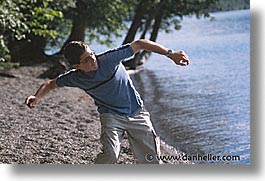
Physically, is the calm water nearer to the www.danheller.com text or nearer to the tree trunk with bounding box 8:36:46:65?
the www.danheller.com text

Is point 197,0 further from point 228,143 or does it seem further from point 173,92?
point 228,143

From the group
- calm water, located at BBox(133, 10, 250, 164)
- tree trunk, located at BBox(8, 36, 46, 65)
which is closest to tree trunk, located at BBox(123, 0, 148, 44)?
calm water, located at BBox(133, 10, 250, 164)

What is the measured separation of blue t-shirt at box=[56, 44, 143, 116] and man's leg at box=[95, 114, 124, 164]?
0.02 metres

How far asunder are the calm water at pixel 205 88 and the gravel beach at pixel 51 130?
0.22m

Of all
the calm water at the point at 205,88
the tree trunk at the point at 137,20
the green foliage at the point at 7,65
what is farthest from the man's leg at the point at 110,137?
the green foliage at the point at 7,65

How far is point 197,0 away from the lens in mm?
2738

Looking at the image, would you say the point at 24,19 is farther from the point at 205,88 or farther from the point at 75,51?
the point at 75,51

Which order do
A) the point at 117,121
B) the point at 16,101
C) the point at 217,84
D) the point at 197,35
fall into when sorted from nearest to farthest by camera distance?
Result: the point at 117,121 < the point at 197,35 < the point at 16,101 < the point at 217,84

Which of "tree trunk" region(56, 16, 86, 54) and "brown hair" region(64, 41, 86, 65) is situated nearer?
"brown hair" region(64, 41, 86, 65)

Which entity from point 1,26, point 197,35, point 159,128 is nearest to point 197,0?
point 197,35

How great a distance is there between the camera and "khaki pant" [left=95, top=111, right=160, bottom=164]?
1.55 m

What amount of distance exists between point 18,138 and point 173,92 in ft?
4.03

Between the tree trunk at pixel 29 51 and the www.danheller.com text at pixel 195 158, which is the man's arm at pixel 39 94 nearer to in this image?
the www.danheller.com text at pixel 195 158

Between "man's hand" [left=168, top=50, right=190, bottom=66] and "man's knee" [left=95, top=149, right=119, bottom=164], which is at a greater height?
"man's hand" [left=168, top=50, right=190, bottom=66]
